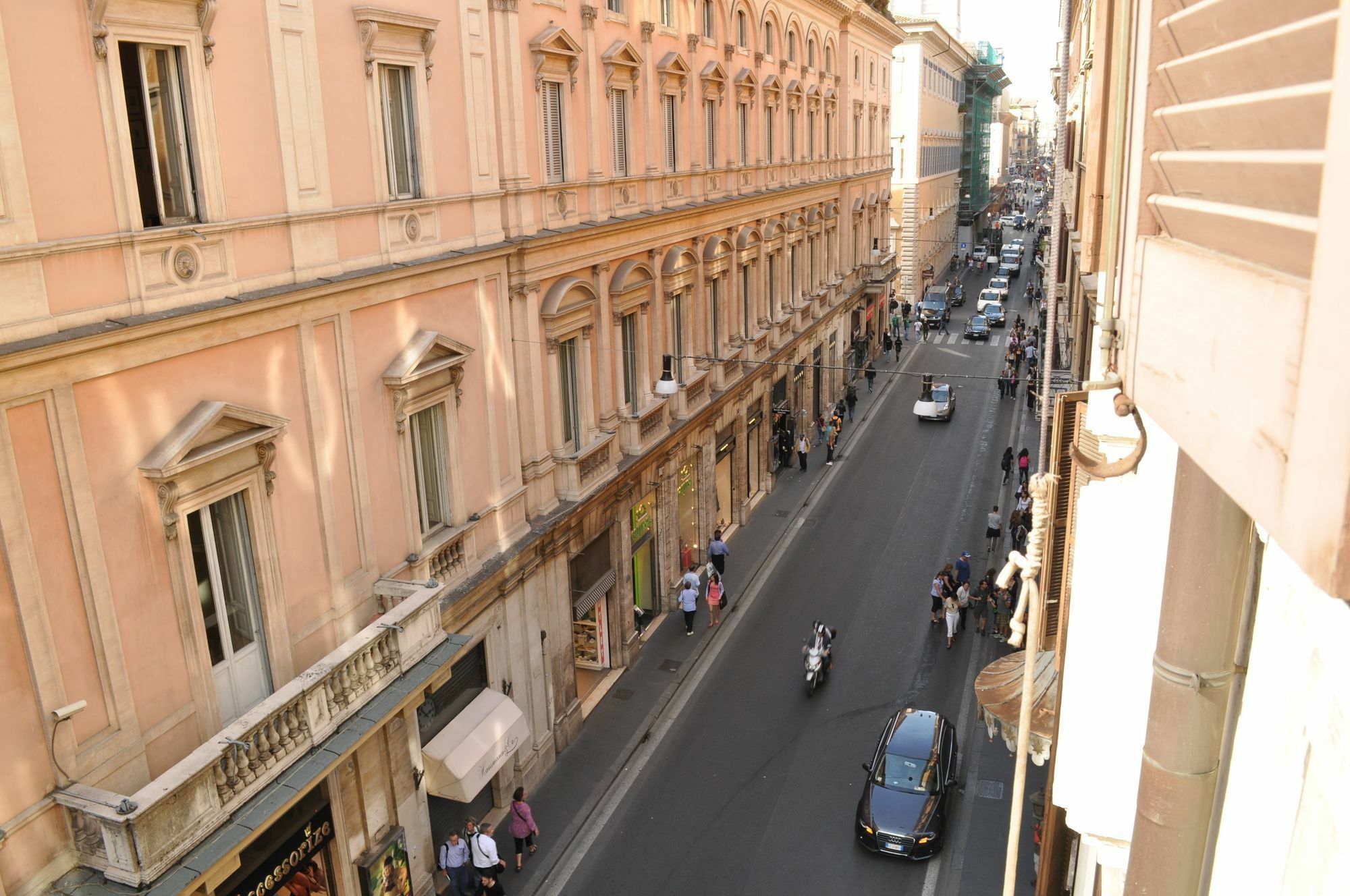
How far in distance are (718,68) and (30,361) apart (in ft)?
74.1

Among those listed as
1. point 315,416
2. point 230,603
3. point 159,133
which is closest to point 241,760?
point 230,603

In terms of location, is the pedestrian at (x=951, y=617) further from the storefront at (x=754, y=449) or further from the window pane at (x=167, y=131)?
the window pane at (x=167, y=131)

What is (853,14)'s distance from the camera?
43219 mm

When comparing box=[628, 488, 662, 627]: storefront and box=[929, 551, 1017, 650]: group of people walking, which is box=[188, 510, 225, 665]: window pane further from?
box=[929, 551, 1017, 650]: group of people walking

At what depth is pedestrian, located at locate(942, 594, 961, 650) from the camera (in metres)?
24.5

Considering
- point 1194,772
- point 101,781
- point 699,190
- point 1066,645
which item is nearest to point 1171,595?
point 1194,772

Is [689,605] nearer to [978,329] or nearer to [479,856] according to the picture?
[479,856]

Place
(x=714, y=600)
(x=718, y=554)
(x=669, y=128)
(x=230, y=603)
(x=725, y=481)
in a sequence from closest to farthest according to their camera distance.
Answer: (x=230, y=603) < (x=714, y=600) < (x=669, y=128) < (x=718, y=554) < (x=725, y=481)

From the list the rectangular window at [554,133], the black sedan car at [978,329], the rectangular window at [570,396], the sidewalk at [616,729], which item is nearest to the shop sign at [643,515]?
the sidewalk at [616,729]

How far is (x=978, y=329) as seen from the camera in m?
60.8

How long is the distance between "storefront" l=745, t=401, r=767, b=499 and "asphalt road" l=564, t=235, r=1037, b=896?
7.51 ft

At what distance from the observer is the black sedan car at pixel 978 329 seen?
199 ft

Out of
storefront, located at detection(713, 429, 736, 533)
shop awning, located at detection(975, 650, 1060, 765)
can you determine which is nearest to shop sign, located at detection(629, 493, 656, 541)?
storefront, located at detection(713, 429, 736, 533)

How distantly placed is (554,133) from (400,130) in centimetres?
503
